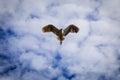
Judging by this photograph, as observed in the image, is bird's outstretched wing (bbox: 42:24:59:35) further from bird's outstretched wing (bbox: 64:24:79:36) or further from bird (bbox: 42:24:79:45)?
bird's outstretched wing (bbox: 64:24:79:36)

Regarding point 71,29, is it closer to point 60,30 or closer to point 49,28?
point 60,30

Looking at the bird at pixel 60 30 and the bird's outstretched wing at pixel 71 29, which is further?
the bird's outstretched wing at pixel 71 29

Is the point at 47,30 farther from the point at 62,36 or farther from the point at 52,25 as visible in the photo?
the point at 62,36

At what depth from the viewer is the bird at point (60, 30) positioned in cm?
2670

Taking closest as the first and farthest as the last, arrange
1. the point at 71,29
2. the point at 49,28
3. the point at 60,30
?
the point at 60,30
the point at 49,28
the point at 71,29

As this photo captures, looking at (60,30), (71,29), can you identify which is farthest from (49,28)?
(71,29)

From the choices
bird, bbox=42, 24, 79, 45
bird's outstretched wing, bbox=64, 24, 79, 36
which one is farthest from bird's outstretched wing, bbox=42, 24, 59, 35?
bird's outstretched wing, bbox=64, 24, 79, 36

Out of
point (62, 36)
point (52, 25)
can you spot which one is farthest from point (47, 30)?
point (62, 36)

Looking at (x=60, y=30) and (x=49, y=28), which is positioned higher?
(x=49, y=28)

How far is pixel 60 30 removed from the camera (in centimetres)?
2709

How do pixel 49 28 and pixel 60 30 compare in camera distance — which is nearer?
pixel 60 30

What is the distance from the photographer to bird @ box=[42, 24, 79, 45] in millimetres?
26697

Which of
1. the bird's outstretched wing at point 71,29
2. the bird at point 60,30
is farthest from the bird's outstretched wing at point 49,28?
the bird's outstretched wing at point 71,29

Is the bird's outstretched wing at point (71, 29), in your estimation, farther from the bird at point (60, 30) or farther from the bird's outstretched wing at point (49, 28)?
the bird's outstretched wing at point (49, 28)
